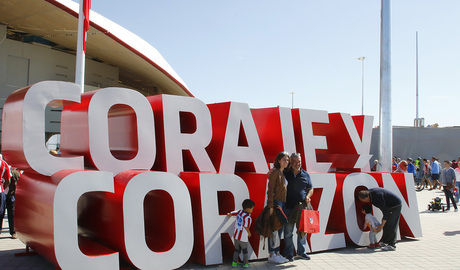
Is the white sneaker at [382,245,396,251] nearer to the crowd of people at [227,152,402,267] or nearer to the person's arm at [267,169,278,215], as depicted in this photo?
the crowd of people at [227,152,402,267]

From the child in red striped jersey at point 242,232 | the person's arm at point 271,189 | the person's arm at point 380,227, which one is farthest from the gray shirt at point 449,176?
the child in red striped jersey at point 242,232

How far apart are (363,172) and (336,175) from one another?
2.14 ft

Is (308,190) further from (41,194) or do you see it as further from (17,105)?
(17,105)

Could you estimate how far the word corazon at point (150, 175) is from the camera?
16.9 feet

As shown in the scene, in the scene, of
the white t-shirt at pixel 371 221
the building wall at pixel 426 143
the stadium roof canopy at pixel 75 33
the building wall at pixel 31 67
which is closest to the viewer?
the white t-shirt at pixel 371 221

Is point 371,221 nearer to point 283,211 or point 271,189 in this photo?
point 283,211

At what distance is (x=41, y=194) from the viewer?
17.7ft

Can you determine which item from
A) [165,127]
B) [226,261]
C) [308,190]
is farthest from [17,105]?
[308,190]

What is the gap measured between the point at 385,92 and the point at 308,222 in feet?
16.3

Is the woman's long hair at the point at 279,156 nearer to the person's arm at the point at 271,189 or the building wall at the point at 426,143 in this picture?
the person's arm at the point at 271,189

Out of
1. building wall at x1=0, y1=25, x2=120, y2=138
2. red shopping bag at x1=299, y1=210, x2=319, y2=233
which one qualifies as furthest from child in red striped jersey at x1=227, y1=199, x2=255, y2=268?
building wall at x1=0, y1=25, x2=120, y2=138

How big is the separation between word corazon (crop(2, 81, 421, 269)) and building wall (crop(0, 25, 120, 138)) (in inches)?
595

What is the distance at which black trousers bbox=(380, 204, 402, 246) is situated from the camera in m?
7.23

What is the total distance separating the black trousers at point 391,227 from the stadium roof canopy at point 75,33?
49.5 ft
